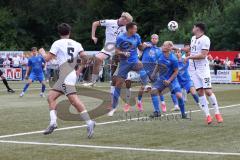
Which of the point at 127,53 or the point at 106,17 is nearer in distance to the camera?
the point at 127,53

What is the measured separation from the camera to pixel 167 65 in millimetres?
15484

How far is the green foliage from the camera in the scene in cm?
5650

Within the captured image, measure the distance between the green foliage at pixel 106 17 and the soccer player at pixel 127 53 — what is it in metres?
40.0

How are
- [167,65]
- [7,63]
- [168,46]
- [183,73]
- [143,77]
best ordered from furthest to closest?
[7,63], [183,73], [143,77], [167,65], [168,46]

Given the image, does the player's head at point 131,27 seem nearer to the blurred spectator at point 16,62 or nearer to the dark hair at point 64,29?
the dark hair at point 64,29

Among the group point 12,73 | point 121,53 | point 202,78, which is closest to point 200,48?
point 202,78

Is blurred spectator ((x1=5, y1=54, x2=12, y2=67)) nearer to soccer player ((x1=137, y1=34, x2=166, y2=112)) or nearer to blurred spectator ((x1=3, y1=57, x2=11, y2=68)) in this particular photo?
blurred spectator ((x1=3, y1=57, x2=11, y2=68))

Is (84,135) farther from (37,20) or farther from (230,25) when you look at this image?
(37,20)

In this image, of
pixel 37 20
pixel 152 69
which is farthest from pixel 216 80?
pixel 37 20

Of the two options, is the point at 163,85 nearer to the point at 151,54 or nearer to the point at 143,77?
the point at 143,77

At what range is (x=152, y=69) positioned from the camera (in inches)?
672

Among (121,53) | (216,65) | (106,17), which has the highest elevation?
(106,17)

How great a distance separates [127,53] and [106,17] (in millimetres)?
54512

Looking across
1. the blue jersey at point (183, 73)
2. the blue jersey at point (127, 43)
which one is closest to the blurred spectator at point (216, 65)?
the blue jersey at point (183, 73)
